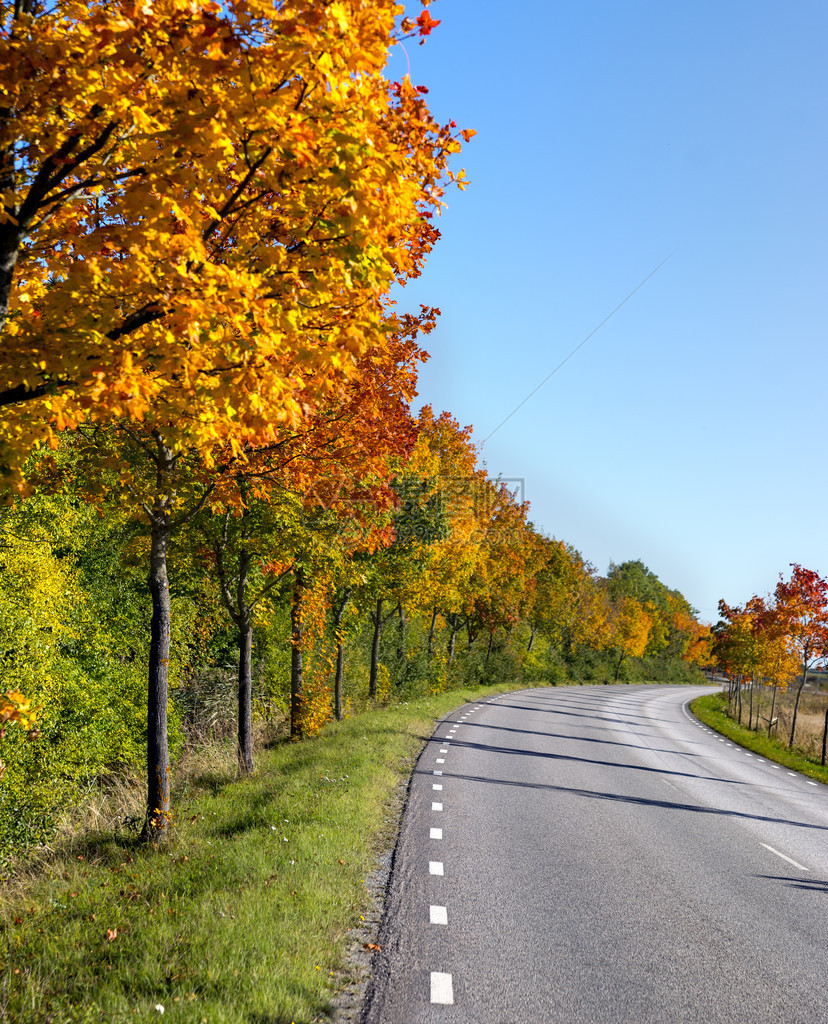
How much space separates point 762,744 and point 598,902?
62.7ft

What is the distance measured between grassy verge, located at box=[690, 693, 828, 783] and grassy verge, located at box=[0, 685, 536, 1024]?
1321cm

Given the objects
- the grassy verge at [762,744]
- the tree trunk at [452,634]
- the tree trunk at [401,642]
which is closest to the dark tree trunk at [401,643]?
the tree trunk at [401,642]

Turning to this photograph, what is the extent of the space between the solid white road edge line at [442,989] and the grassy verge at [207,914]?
2.19 ft

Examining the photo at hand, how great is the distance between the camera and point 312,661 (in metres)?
23.7

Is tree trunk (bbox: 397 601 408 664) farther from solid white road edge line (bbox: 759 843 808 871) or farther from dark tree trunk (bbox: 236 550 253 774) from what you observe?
solid white road edge line (bbox: 759 843 808 871)

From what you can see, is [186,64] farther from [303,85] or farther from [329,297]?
[329,297]

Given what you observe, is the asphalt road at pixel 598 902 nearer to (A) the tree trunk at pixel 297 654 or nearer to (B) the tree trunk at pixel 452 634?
(A) the tree trunk at pixel 297 654

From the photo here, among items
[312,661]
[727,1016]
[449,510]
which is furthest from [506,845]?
[449,510]

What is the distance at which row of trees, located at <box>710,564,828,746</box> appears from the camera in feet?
82.2

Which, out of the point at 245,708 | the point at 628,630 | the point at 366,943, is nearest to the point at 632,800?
the point at 366,943

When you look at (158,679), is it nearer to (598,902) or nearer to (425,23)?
(598,902)

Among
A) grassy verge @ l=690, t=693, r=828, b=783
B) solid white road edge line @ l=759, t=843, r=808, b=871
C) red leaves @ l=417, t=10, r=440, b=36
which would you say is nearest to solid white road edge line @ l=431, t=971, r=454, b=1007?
solid white road edge line @ l=759, t=843, r=808, b=871

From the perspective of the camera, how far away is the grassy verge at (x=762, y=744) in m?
17.0

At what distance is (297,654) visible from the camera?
16.6 meters
